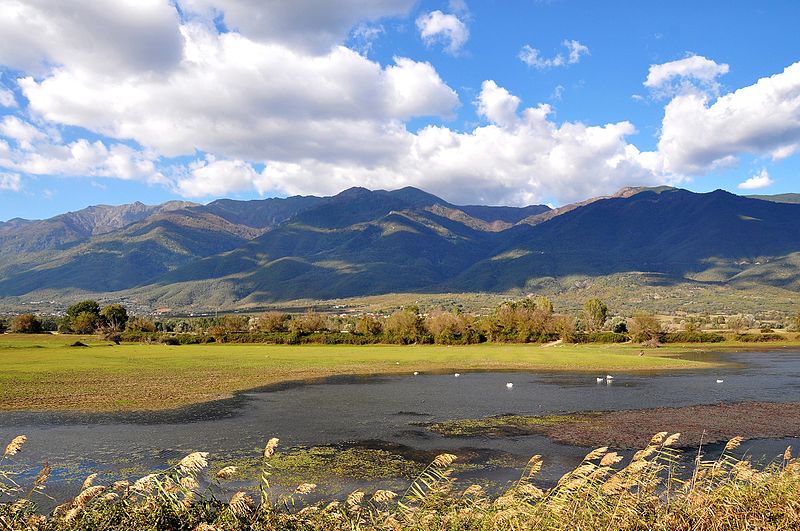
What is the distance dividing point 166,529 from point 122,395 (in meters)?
45.2

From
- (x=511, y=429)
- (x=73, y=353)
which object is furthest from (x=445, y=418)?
(x=73, y=353)

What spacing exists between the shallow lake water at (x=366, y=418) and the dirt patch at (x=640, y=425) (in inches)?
74.6

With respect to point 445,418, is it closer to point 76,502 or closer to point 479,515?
point 479,515

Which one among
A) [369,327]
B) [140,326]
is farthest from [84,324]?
[369,327]

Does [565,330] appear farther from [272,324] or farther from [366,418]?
[366,418]

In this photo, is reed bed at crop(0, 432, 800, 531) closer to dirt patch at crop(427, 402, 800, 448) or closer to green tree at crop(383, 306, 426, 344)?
dirt patch at crop(427, 402, 800, 448)

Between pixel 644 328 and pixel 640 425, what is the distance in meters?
104

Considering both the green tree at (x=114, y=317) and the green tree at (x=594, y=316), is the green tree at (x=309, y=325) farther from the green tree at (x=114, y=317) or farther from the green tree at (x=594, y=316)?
the green tree at (x=594, y=316)

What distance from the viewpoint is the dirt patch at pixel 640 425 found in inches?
1288

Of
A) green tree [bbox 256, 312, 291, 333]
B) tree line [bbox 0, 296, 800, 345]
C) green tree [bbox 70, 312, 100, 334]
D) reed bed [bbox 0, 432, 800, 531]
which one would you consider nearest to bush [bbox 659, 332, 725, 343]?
tree line [bbox 0, 296, 800, 345]

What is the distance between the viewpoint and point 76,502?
916 cm

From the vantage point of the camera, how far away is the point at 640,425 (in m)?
36.5

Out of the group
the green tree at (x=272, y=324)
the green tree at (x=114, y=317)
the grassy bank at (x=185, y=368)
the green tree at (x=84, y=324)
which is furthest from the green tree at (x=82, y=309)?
the grassy bank at (x=185, y=368)

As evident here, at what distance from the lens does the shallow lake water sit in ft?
92.1
